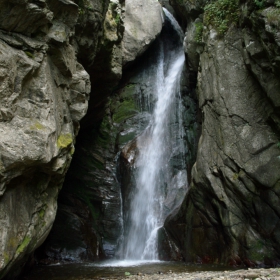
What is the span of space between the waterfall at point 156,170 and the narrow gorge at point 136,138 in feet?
0.21

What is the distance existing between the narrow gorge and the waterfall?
0.06 metres

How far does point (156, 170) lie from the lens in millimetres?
15883

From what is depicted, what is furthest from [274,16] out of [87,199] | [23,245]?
[87,199]

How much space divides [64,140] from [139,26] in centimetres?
1469

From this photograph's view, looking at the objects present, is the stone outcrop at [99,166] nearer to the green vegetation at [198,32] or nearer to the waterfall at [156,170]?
the waterfall at [156,170]

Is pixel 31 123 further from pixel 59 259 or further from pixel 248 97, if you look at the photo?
pixel 59 259

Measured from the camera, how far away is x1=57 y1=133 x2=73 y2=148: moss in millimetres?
8649

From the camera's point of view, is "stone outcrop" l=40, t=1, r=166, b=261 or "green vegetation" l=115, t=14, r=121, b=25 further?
"stone outcrop" l=40, t=1, r=166, b=261

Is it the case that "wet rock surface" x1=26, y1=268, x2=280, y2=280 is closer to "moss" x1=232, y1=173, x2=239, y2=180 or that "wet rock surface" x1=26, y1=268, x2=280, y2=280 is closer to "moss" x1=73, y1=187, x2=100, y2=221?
"moss" x1=232, y1=173, x2=239, y2=180

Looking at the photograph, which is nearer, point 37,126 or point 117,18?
point 37,126

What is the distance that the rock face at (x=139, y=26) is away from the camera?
2044 cm

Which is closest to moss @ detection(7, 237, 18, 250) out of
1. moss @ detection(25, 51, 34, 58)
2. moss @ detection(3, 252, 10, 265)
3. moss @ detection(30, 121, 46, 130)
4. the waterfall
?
moss @ detection(3, 252, 10, 265)

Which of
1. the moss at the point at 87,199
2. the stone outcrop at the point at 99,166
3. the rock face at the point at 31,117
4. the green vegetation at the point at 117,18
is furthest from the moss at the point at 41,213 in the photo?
the green vegetation at the point at 117,18

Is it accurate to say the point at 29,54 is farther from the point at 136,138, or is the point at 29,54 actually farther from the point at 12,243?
the point at 136,138
